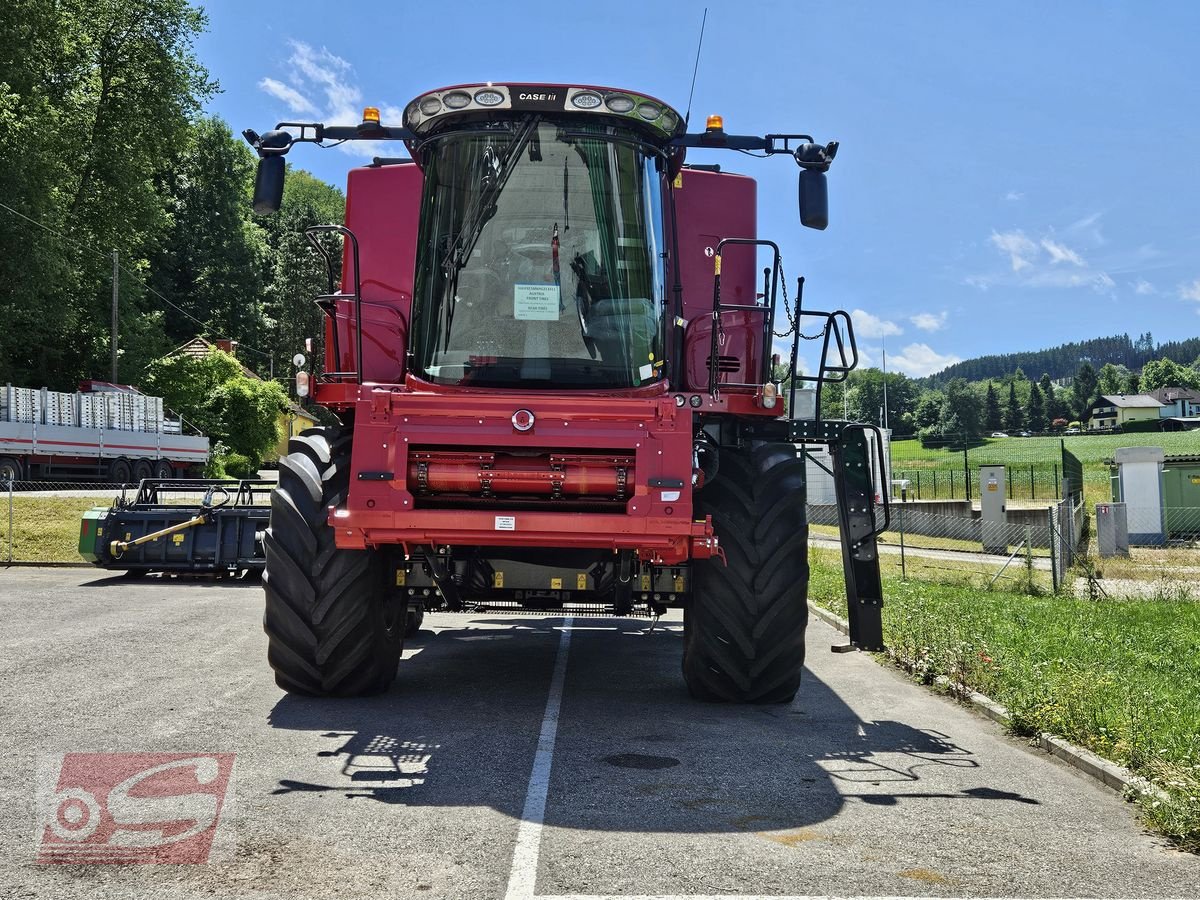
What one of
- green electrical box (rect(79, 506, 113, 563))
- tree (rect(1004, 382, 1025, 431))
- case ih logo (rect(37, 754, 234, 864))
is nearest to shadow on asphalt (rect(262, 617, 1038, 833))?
case ih logo (rect(37, 754, 234, 864))

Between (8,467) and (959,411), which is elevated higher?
(959,411)

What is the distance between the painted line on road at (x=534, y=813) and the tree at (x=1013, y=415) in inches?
6717

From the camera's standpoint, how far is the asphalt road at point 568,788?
4.50 metres

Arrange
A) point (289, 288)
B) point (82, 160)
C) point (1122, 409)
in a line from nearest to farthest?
point (82, 160) → point (289, 288) → point (1122, 409)

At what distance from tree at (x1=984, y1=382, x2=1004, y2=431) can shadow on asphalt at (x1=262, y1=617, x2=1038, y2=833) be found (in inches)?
6136

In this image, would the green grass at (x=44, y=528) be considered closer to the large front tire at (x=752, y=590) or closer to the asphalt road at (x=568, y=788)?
the asphalt road at (x=568, y=788)

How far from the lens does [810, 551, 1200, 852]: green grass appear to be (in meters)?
6.38

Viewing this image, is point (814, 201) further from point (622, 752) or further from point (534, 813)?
point (534, 813)

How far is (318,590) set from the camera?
7.59 m

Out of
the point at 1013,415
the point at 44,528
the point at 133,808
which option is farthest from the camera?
the point at 1013,415

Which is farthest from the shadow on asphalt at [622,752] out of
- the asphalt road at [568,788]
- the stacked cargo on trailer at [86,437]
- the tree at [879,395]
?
the tree at [879,395]

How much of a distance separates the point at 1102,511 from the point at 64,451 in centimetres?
2907

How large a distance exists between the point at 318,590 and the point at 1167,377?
200518 mm

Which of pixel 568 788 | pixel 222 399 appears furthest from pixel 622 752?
pixel 222 399
